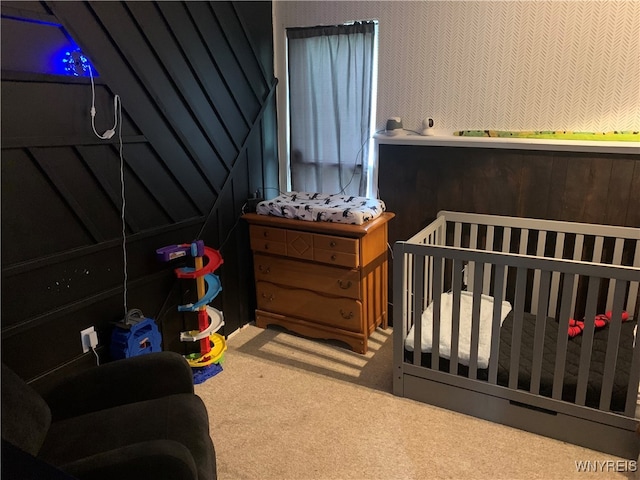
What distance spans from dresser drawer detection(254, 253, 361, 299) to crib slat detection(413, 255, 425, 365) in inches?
20.6

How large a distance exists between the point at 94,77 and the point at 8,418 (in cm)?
143

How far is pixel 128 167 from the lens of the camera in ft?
7.79

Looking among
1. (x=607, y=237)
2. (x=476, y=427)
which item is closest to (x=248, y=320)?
(x=476, y=427)

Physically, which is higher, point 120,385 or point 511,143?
point 511,143

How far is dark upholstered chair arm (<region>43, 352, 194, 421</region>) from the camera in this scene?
179 cm

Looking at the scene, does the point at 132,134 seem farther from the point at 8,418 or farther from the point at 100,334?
the point at 8,418

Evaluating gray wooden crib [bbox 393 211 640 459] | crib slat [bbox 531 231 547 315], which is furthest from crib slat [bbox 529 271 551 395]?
crib slat [bbox 531 231 547 315]

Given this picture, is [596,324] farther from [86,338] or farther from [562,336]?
[86,338]

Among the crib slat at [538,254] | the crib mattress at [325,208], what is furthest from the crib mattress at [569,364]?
the crib mattress at [325,208]

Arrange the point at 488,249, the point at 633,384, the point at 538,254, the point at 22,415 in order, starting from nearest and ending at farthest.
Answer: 1. the point at 22,415
2. the point at 633,384
3. the point at 538,254
4. the point at 488,249

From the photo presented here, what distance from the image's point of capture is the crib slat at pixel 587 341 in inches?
79.4

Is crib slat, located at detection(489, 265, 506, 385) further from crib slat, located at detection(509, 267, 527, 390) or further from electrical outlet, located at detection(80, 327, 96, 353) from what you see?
electrical outlet, located at detection(80, 327, 96, 353)

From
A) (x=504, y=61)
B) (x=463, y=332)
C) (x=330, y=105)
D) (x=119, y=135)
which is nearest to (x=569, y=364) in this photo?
(x=463, y=332)

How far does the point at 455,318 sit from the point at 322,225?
95 centimetres
